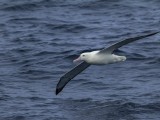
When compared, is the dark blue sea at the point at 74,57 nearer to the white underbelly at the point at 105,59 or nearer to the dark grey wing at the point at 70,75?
the dark grey wing at the point at 70,75

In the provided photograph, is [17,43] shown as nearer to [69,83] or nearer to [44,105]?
[69,83]

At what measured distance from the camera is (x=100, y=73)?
2152 centimetres

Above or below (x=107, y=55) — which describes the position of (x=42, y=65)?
below

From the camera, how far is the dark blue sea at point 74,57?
61.2 feet

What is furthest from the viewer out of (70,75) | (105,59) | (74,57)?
(74,57)

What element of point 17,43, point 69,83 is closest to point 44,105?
point 69,83

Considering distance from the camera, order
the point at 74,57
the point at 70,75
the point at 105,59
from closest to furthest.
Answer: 1. the point at 105,59
2. the point at 70,75
3. the point at 74,57

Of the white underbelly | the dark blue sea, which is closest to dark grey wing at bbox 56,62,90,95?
the dark blue sea

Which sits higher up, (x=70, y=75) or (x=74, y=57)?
(x=70, y=75)

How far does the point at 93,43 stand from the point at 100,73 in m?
3.23

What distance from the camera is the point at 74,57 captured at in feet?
75.4

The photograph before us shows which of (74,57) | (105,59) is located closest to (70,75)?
(105,59)

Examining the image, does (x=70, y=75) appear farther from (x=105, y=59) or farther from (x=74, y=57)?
(x=74, y=57)

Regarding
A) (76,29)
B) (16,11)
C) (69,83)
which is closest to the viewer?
(69,83)
